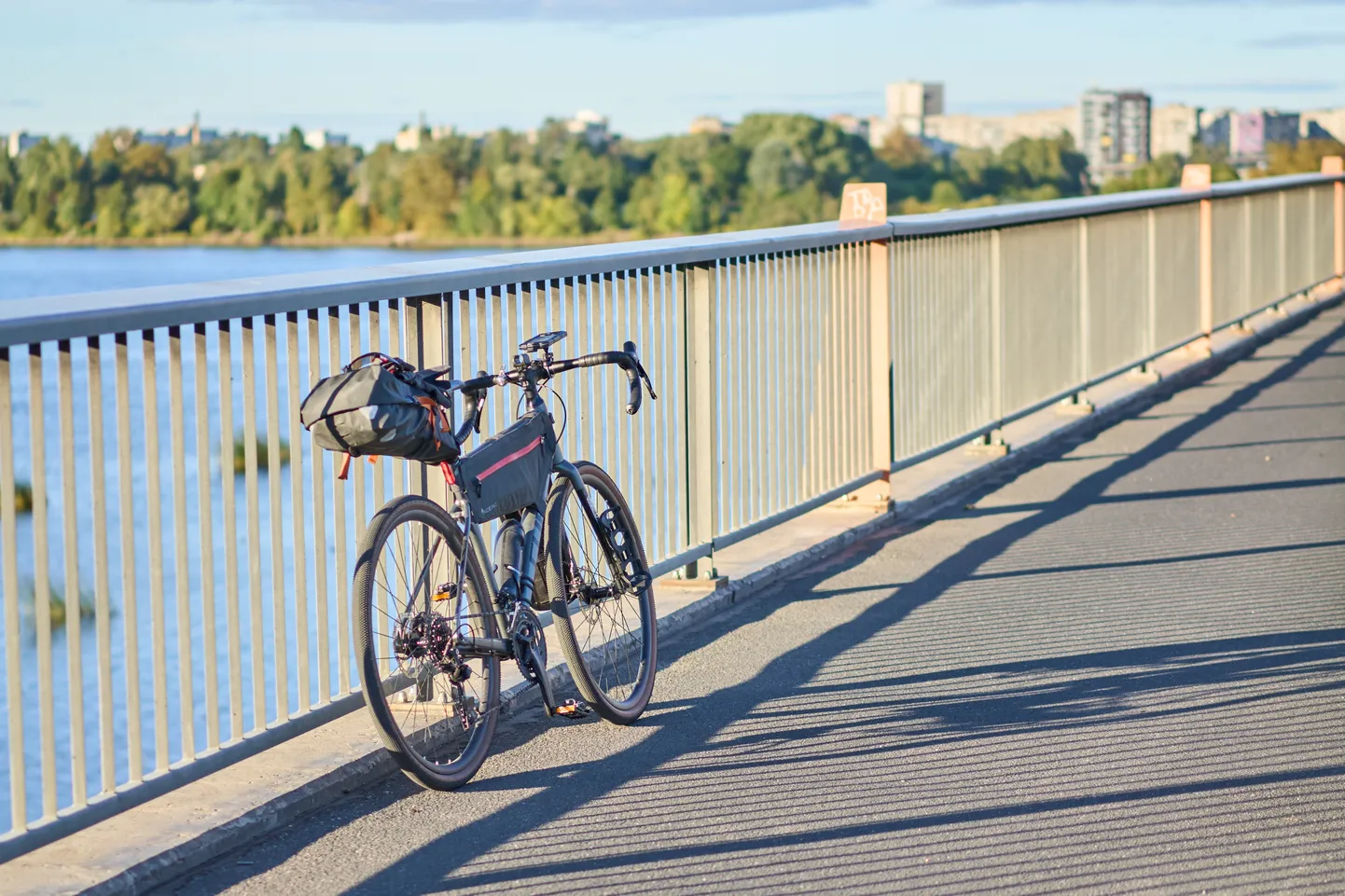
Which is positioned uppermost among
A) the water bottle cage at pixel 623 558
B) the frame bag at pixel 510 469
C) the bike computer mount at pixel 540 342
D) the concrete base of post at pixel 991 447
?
the bike computer mount at pixel 540 342

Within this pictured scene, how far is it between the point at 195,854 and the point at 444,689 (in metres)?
0.90

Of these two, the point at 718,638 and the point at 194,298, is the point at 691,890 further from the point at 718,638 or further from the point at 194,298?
the point at 718,638

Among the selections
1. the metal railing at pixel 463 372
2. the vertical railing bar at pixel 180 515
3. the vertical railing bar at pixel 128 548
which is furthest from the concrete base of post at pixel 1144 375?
the vertical railing bar at pixel 128 548

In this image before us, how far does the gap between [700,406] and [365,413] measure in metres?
2.98

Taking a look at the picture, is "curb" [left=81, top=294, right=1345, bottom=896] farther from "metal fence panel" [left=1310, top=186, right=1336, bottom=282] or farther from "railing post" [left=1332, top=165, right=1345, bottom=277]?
"railing post" [left=1332, top=165, right=1345, bottom=277]

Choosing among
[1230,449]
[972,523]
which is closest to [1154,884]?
[972,523]

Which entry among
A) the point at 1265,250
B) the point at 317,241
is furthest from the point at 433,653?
the point at 317,241

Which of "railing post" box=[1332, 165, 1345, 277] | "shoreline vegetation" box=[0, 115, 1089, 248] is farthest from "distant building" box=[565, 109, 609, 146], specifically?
"railing post" box=[1332, 165, 1345, 277]

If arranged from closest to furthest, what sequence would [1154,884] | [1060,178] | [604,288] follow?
[1154,884] → [604,288] → [1060,178]

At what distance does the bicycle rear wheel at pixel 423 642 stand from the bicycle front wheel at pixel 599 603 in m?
0.36

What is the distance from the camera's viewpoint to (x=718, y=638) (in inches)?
250

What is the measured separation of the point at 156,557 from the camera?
12.9 ft

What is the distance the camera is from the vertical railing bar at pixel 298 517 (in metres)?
4.30

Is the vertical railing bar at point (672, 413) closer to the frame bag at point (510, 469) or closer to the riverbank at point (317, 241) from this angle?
the frame bag at point (510, 469)
